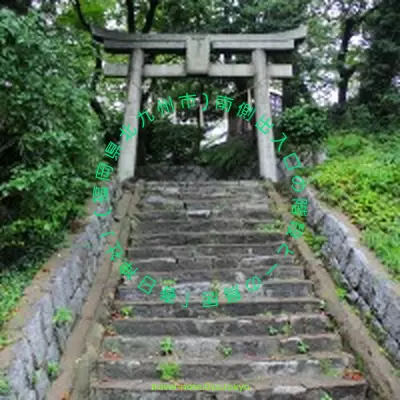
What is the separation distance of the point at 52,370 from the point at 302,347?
224 centimetres

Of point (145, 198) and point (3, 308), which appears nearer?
point (3, 308)

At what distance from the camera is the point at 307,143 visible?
8.22 meters

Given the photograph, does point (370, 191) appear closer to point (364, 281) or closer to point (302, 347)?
point (364, 281)

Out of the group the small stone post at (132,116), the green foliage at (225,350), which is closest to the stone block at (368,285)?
the green foliage at (225,350)

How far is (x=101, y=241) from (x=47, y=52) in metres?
2.54

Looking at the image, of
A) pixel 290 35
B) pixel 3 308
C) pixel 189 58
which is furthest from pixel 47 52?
pixel 290 35

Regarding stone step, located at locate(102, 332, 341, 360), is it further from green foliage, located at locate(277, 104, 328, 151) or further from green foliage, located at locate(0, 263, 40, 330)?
green foliage, located at locate(277, 104, 328, 151)

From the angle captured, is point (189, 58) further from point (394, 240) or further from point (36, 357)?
point (36, 357)

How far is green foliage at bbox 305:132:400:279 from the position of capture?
4648mm

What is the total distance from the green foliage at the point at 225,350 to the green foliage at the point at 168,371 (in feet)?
1.57

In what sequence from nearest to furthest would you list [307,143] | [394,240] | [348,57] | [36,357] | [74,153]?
[36,357] → [394,240] → [74,153] → [307,143] → [348,57]

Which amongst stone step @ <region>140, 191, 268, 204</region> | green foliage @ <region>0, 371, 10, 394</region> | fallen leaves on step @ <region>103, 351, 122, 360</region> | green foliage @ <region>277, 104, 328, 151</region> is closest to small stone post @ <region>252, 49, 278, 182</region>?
green foliage @ <region>277, 104, 328, 151</region>

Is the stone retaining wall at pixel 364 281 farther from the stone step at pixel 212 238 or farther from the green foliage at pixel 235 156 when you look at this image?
the green foliage at pixel 235 156

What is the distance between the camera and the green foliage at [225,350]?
4.10 meters
